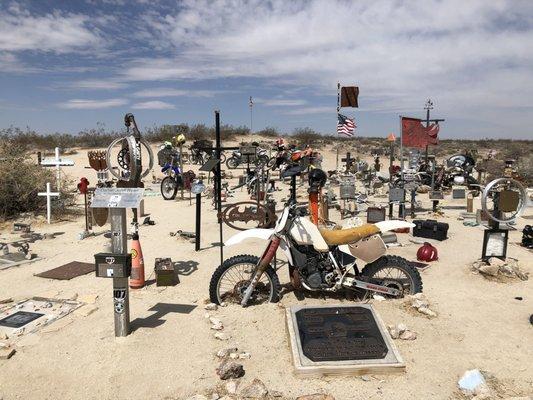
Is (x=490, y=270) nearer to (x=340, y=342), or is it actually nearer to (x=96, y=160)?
(x=340, y=342)

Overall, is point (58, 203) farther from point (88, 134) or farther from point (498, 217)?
point (88, 134)

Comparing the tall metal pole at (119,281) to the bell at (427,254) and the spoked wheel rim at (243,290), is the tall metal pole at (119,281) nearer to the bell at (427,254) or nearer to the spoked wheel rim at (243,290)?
the spoked wheel rim at (243,290)

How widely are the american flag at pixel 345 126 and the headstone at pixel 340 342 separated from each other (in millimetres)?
7861

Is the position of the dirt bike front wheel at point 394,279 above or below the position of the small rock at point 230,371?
above

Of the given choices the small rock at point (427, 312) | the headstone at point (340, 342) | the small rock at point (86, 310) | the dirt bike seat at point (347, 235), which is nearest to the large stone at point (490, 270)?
the small rock at point (427, 312)

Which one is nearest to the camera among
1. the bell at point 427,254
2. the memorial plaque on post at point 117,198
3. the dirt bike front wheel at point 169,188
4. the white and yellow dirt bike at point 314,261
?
the memorial plaque on post at point 117,198

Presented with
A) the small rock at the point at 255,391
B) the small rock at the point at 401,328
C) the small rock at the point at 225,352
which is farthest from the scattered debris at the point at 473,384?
the small rock at the point at 225,352

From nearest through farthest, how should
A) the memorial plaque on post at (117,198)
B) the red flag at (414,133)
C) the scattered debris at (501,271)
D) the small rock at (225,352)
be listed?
the small rock at (225,352), the memorial plaque on post at (117,198), the scattered debris at (501,271), the red flag at (414,133)

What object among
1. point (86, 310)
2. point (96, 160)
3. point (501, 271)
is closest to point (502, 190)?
point (501, 271)

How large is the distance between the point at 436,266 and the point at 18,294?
6.34m

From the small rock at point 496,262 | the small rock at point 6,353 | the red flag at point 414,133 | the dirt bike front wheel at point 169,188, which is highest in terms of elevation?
the red flag at point 414,133

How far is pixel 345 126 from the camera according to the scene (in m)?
11.9

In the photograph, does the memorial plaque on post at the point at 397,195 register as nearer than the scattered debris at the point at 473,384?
No

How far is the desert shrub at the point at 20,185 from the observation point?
10.8 metres
